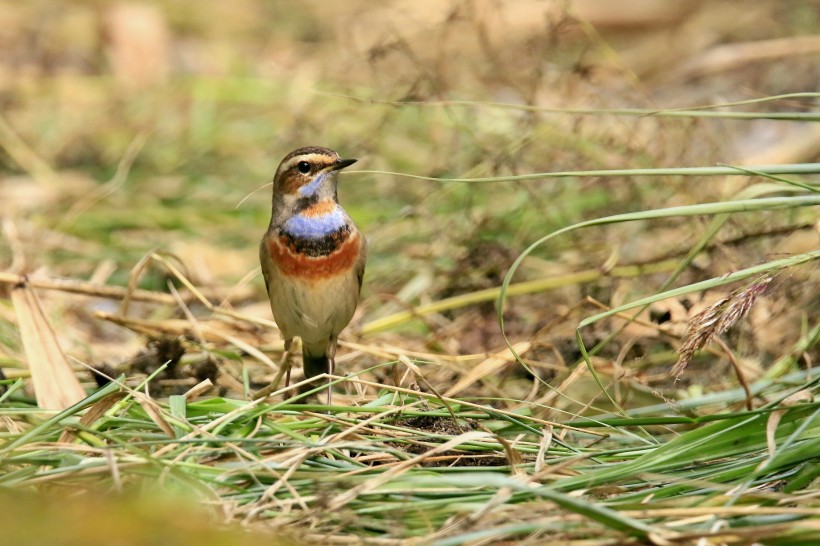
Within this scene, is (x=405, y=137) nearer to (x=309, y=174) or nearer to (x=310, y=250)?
(x=309, y=174)

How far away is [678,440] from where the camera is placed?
3.90 metres

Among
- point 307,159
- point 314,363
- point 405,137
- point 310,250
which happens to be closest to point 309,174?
point 307,159

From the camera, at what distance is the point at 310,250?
5352 millimetres

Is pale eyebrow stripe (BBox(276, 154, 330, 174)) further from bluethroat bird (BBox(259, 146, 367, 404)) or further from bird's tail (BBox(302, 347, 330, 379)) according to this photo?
bird's tail (BBox(302, 347, 330, 379))

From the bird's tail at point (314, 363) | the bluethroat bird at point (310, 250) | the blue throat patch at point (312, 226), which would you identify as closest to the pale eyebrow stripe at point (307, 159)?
the bluethroat bird at point (310, 250)

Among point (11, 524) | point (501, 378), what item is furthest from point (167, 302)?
point (11, 524)

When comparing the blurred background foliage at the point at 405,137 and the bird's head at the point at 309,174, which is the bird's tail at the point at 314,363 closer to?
the blurred background foliage at the point at 405,137

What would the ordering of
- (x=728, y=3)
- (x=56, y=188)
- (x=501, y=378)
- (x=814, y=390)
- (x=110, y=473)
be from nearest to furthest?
(x=110, y=473) < (x=814, y=390) < (x=501, y=378) < (x=56, y=188) < (x=728, y=3)

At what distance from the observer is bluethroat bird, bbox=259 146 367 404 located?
5344mm

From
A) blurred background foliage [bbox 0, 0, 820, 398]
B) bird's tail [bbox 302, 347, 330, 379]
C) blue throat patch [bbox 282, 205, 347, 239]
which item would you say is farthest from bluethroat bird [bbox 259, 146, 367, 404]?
blurred background foliage [bbox 0, 0, 820, 398]

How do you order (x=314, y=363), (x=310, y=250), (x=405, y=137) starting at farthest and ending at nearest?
(x=405, y=137), (x=314, y=363), (x=310, y=250)

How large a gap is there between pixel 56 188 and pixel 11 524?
6714mm

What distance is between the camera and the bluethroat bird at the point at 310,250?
534cm

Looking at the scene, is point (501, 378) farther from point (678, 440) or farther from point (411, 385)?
point (678, 440)
